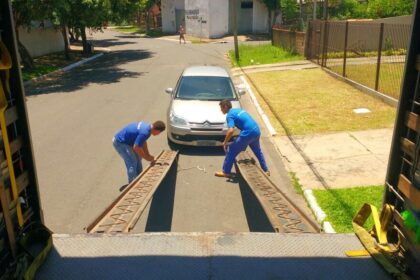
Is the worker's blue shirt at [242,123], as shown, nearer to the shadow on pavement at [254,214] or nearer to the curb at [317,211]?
the shadow on pavement at [254,214]

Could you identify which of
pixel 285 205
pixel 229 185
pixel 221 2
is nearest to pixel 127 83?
pixel 229 185

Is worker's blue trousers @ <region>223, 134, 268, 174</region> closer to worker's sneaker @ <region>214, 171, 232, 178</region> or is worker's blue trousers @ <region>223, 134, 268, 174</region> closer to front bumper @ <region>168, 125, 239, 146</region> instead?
worker's sneaker @ <region>214, 171, 232, 178</region>

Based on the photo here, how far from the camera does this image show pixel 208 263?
3.95 meters

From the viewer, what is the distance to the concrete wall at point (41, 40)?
28.1m

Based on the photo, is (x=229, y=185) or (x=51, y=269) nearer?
(x=51, y=269)

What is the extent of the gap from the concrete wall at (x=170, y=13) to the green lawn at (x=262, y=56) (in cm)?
2535

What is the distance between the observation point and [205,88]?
35.9 feet

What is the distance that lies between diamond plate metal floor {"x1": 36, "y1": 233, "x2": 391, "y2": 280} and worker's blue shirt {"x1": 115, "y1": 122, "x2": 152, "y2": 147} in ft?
9.80

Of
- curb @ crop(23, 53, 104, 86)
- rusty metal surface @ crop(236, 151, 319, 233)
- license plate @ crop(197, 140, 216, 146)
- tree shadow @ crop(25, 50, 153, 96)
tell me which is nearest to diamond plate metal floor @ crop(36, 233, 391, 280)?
rusty metal surface @ crop(236, 151, 319, 233)

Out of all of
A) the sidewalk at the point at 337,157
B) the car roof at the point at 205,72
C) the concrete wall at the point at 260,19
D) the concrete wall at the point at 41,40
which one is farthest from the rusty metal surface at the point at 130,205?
the concrete wall at the point at 260,19

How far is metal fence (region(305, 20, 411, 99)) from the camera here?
15.7 meters

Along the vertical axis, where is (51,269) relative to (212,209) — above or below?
above

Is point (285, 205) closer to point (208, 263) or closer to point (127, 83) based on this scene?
point (208, 263)

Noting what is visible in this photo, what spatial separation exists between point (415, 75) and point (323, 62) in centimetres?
1842
